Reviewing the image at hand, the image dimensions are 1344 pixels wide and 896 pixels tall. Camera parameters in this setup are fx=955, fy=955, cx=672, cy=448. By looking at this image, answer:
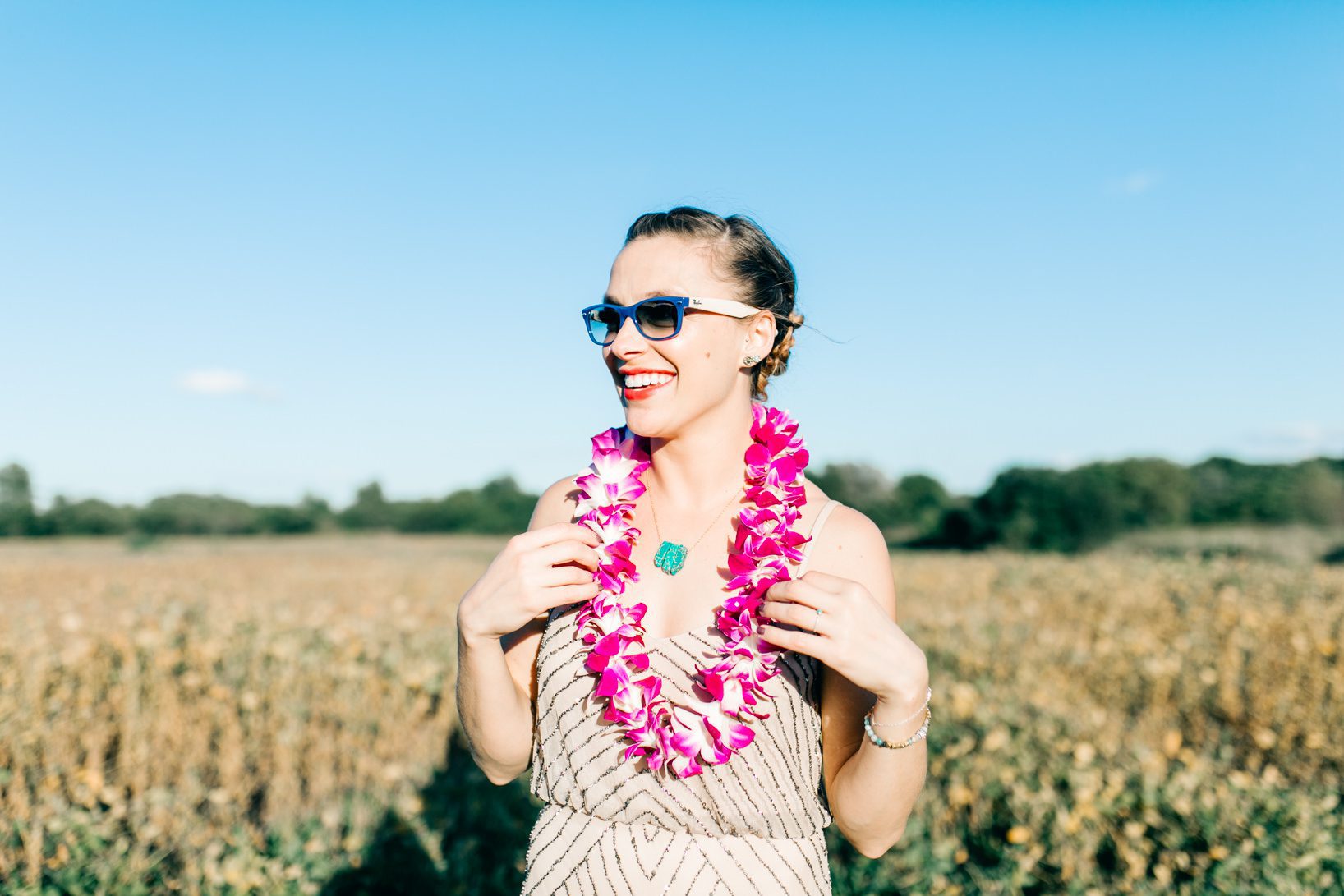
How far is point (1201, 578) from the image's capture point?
11.2m

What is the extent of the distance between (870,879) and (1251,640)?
4.96 meters

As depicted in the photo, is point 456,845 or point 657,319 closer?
point 657,319

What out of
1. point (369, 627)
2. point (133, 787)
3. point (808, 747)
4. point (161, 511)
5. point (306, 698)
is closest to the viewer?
point (808, 747)

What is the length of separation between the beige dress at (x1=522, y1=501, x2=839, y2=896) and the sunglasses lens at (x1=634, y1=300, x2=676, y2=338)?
52cm

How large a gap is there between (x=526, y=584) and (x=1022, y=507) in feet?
152

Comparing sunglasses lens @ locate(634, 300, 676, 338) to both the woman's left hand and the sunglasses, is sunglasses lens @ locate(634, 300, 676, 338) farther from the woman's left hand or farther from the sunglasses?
the woman's left hand

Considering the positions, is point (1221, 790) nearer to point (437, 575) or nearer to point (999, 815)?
point (999, 815)

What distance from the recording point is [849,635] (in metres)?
1.70

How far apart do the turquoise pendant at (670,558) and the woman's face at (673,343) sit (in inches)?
10.2

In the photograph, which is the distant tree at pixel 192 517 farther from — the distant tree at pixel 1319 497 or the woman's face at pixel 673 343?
the woman's face at pixel 673 343

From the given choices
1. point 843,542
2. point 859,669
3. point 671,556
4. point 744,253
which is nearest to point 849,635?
point 859,669

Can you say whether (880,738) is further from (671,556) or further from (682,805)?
(671,556)

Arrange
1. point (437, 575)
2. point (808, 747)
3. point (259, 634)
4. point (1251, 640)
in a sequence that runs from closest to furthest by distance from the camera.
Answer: point (808, 747) → point (259, 634) → point (1251, 640) → point (437, 575)

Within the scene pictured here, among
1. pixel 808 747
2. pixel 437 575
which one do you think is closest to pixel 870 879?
pixel 808 747
